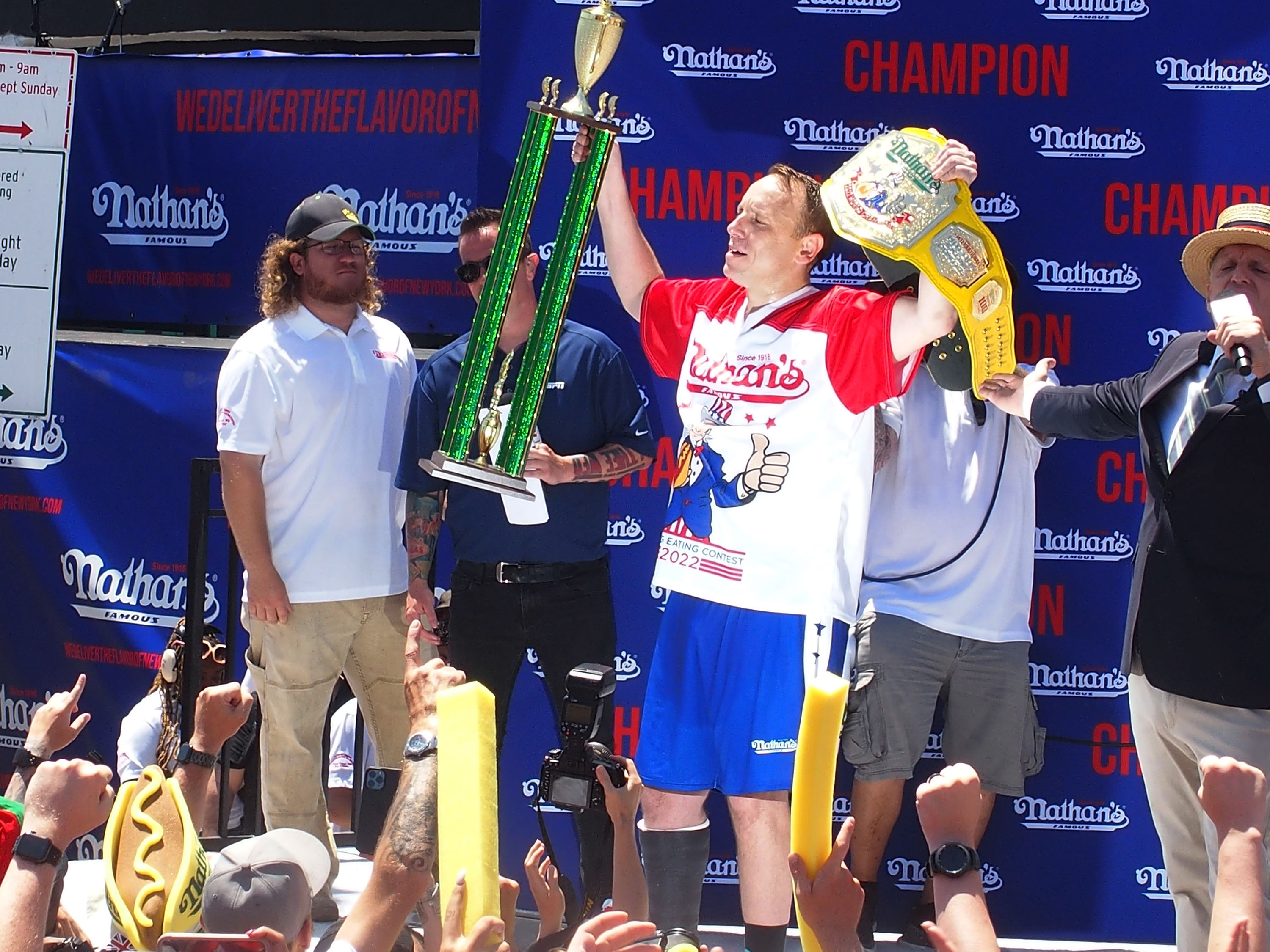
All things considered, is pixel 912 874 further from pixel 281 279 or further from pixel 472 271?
pixel 281 279

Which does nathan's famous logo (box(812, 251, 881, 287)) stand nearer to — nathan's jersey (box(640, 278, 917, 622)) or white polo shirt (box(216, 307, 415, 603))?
nathan's jersey (box(640, 278, 917, 622))

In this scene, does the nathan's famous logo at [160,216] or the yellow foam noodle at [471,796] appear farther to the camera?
the nathan's famous logo at [160,216]

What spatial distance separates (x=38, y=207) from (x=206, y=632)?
182cm

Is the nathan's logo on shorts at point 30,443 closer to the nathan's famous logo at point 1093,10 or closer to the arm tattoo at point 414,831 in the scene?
the nathan's famous logo at point 1093,10

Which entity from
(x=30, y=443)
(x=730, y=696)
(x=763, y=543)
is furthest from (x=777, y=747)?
(x=30, y=443)

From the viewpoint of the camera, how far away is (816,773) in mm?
1676

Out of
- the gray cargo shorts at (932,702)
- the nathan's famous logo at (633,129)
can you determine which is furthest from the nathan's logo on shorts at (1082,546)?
the nathan's famous logo at (633,129)

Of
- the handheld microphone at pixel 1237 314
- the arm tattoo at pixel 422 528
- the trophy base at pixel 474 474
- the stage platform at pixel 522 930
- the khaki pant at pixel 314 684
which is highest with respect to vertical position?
the handheld microphone at pixel 1237 314

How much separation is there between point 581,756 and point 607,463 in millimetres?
1327

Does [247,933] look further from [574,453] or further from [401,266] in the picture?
[401,266]

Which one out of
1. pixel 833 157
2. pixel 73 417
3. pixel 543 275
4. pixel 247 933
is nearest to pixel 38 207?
pixel 73 417

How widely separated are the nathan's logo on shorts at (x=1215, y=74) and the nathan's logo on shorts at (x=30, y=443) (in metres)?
4.24

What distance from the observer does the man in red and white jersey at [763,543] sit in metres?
3.20

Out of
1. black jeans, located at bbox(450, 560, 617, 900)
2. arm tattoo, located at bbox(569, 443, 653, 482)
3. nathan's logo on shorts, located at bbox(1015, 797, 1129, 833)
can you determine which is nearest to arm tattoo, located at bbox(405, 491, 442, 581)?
black jeans, located at bbox(450, 560, 617, 900)
